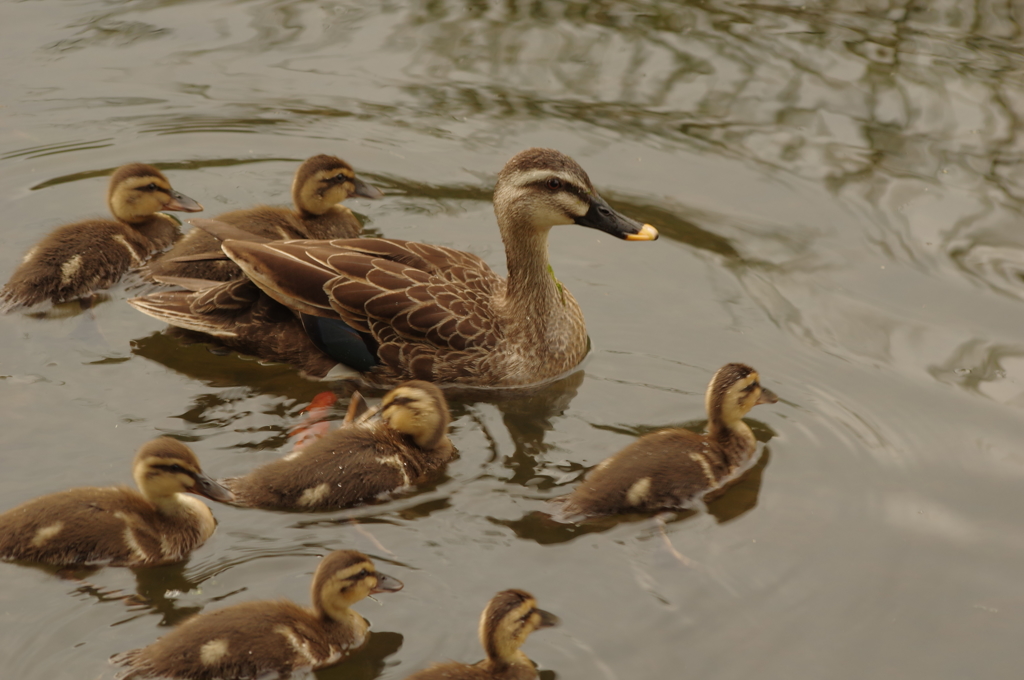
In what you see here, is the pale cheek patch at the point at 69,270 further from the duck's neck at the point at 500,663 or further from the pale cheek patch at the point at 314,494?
the duck's neck at the point at 500,663

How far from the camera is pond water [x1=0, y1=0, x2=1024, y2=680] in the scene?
4676mm

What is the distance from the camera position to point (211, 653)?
417cm

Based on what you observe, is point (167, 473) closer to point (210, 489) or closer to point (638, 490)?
point (210, 489)

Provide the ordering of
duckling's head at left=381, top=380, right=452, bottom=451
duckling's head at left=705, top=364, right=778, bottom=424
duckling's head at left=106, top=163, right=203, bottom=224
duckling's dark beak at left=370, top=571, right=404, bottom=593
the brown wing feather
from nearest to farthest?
duckling's dark beak at left=370, top=571, right=404, bottom=593, duckling's head at left=381, top=380, right=452, bottom=451, duckling's head at left=705, top=364, right=778, bottom=424, the brown wing feather, duckling's head at left=106, top=163, right=203, bottom=224

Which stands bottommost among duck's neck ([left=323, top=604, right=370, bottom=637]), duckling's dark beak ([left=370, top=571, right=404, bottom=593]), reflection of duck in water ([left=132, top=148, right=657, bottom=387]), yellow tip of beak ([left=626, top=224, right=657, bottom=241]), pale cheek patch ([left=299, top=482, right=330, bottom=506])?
duck's neck ([left=323, top=604, right=370, bottom=637])

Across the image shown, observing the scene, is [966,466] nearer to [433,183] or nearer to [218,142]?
[433,183]

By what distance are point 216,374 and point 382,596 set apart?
194 cm

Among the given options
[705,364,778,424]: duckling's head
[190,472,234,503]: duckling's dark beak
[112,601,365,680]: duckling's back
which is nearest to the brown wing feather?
[705,364,778,424]: duckling's head

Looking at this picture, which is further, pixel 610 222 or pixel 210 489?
pixel 610 222

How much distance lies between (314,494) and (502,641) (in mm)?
1256

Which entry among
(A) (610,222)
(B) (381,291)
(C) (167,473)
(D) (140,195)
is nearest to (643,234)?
(A) (610,222)

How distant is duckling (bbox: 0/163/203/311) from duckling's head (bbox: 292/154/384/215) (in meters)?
0.62

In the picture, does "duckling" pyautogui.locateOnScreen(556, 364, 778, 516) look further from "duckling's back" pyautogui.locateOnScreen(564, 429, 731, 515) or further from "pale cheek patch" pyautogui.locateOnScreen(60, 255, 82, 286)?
"pale cheek patch" pyautogui.locateOnScreen(60, 255, 82, 286)

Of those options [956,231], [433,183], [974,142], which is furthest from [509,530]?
[974,142]
